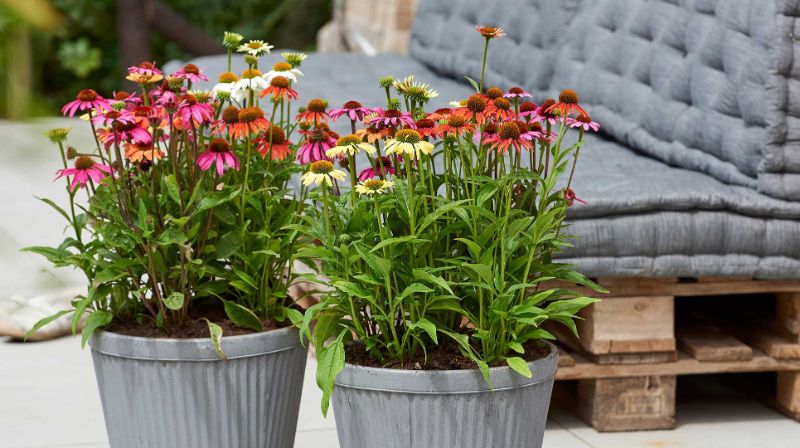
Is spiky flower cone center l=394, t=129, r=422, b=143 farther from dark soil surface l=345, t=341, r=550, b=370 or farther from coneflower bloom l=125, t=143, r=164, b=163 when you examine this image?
coneflower bloom l=125, t=143, r=164, b=163

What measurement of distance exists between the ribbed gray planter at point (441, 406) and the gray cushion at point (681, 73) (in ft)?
2.78

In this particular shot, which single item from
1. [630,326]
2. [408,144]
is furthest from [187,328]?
[630,326]

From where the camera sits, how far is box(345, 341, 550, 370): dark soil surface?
1.35m

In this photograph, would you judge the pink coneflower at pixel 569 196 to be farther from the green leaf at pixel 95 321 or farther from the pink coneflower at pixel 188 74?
the green leaf at pixel 95 321

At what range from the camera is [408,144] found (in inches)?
49.7

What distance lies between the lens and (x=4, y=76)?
10.6 inches

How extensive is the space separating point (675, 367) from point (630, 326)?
0.12 m

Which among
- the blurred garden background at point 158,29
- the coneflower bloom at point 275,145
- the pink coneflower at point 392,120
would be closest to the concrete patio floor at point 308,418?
the coneflower bloom at point 275,145

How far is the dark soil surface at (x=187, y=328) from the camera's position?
5.04 ft

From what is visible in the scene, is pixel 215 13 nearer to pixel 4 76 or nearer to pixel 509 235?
pixel 509 235

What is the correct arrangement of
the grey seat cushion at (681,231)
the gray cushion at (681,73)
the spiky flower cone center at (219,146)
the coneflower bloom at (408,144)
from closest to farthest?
the coneflower bloom at (408,144) → the spiky flower cone center at (219,146) → the grey seat cushion at (681,231) → the gray cushion at (681,73)

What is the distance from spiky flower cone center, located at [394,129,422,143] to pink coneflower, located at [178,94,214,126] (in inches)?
12.5

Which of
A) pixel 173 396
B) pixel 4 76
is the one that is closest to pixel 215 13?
pixel 173 396

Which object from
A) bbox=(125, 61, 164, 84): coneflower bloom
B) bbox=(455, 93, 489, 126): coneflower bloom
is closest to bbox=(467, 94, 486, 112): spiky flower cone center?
bbox=(455, 93, 489, 126): coneflower bloom
